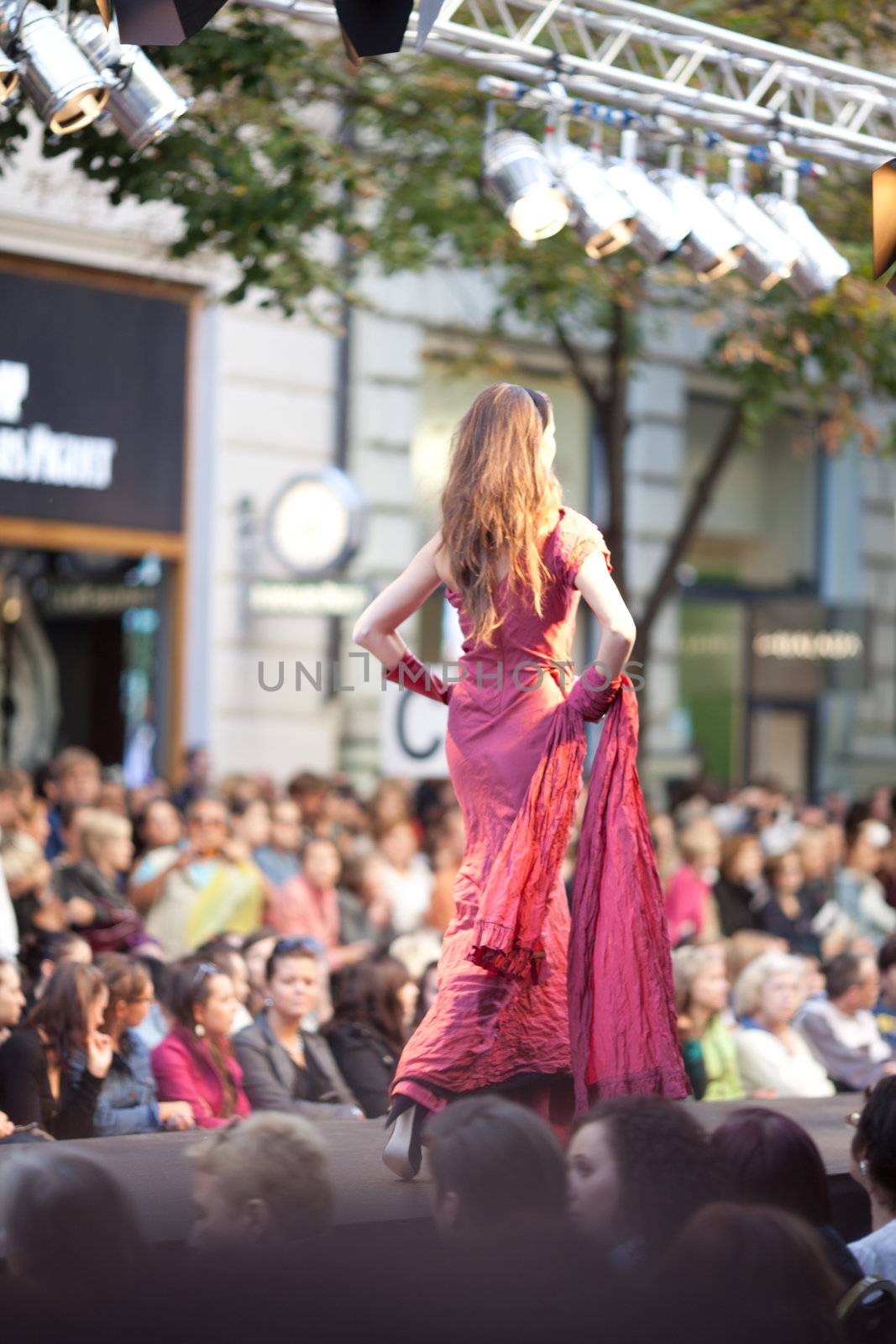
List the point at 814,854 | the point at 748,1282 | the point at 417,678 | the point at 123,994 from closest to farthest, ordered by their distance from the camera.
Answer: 1. the point at 748,1282
2. the point at 417,678
3. the point at 123,994
4. the point at 814,854

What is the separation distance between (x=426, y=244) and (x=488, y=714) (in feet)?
25.0

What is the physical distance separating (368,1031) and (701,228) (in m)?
3.01

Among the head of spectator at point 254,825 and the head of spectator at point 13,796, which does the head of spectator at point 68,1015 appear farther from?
the head of spectator at point 254,825

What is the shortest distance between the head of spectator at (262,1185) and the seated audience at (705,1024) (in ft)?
13.9

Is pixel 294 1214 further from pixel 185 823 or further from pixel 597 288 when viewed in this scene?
pixel 597 288

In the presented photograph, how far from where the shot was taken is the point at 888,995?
6750 mm

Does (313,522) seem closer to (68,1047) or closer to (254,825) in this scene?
(254,825)

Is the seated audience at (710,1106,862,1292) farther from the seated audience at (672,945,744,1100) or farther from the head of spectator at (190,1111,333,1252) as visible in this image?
the seated audience at (672,945,744,1100)

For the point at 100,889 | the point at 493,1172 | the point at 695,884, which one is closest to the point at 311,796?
the point at 695,884

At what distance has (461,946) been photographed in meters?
3.99

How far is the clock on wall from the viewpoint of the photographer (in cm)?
1238

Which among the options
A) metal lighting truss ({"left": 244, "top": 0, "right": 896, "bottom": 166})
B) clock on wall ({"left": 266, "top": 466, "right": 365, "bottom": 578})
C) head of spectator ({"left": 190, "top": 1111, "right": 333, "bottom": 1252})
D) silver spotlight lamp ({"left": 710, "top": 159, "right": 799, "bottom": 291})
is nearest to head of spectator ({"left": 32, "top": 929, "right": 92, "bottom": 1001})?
metal lighting truss ({"left": 244, "top": 0, "right": 896, "bottom": 166})

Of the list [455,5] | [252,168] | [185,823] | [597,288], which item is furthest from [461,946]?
[597,288]

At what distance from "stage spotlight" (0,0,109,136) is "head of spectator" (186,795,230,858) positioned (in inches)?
139
